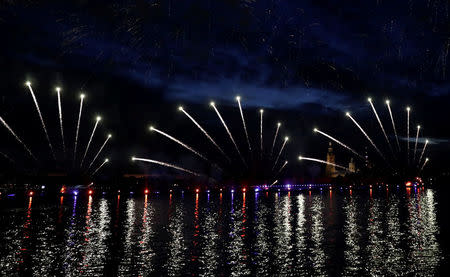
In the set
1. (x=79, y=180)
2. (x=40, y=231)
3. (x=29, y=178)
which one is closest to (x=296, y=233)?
(x=40, y=231)

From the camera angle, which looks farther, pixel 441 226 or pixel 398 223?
pixel 398 223

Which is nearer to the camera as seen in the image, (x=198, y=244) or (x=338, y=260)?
(x=338, y=260)

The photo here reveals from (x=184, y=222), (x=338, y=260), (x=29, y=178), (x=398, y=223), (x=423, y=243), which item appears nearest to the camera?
(x=338, y=260)

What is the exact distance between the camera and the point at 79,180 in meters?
136

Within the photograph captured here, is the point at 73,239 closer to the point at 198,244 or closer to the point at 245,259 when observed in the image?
the point at 198,244

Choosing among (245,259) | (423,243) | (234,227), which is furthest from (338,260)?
(234,227)

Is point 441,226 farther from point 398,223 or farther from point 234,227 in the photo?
point 234,227

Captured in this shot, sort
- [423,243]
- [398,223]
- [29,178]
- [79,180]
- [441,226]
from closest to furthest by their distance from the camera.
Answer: [423,243] < [441,226] < [398,223] < [79,180] < [29,178]

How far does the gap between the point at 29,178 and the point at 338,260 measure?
162m

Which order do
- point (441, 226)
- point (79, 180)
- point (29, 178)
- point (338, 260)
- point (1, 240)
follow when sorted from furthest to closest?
1. point (29, 178)
2. point (79, 180)
3. point (441, 226)
4. point (1, 240)
5. point (338, 260)

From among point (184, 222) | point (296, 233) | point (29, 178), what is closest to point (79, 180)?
point (29, 178)

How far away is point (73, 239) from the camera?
22281 millimetres

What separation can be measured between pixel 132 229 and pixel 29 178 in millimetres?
147315

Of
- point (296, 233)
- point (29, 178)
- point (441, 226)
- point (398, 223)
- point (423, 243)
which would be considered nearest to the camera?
point (423, 243)
